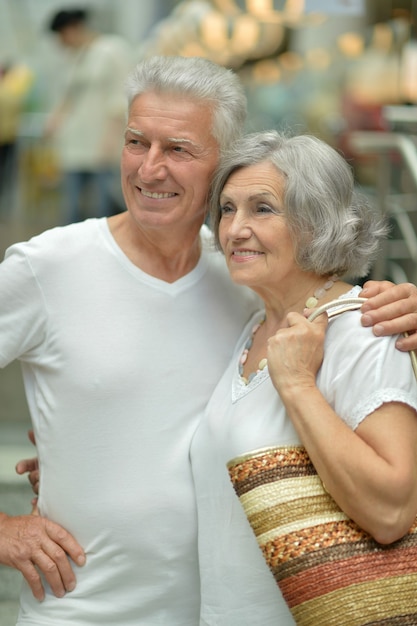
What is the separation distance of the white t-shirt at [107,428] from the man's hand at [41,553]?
3cm

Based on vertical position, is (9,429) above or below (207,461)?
below

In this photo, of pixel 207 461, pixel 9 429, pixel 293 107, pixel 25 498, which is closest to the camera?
pixel 207 461

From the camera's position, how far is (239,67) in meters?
6.42

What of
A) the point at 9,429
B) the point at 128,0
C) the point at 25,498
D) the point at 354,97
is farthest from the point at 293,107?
the point at 25,498

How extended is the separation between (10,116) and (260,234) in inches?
182

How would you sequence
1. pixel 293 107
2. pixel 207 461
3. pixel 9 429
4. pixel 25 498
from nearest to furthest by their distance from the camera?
pixel 207 461
pixel 25 498
pixel 9 429
pixel 293 107

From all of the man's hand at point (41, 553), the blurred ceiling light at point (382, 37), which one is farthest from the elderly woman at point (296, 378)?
the blurred ceiling light at point (382, 37)

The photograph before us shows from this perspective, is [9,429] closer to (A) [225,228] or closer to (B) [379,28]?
(A) [225,228]

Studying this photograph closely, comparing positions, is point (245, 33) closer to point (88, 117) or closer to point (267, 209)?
point (88, 117)

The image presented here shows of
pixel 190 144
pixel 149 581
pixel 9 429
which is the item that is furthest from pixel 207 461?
pixel 9 429

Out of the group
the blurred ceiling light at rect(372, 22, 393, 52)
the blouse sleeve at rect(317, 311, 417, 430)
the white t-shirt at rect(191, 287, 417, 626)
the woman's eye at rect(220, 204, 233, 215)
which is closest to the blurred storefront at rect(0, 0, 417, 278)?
the blurred ceiling light at rect(372, 22, 393, 52)

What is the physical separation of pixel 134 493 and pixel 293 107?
4.78 meters

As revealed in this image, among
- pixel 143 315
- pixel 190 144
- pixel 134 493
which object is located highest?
pixel 190 144

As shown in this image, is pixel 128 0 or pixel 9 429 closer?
pixel 9 429
